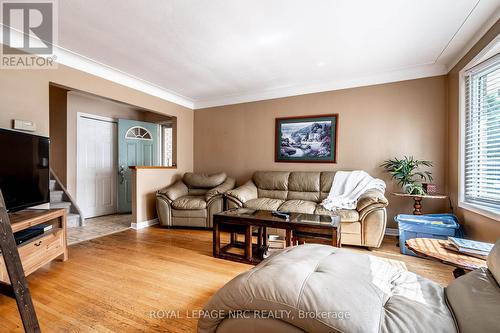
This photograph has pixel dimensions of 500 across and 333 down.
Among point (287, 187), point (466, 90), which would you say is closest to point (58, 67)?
point (287, 187)

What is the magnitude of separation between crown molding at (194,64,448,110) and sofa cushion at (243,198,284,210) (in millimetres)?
1908

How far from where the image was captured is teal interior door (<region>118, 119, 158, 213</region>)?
15.3 feet

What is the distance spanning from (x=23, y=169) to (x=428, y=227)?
4.22 meters

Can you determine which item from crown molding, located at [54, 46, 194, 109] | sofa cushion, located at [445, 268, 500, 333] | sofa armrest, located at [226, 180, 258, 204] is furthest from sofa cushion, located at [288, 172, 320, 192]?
crown molding, located at [54, 46, 194, 109]

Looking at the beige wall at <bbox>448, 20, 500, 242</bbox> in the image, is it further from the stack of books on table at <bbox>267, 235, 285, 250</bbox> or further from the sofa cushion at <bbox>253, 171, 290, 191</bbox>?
the sofa cushion at <bbox>253, 171, 290, 191</bbox>

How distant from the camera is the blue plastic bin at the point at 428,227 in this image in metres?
2.49

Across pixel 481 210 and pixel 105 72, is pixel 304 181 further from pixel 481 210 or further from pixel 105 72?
pixel 105 72

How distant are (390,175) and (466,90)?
4.34 ft

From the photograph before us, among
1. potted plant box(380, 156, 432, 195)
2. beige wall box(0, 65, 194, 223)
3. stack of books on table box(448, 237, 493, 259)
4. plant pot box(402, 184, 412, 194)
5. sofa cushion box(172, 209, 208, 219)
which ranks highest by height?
beige wall box(0, 65, 194, 223)

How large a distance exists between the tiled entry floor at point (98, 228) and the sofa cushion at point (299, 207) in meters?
2.58

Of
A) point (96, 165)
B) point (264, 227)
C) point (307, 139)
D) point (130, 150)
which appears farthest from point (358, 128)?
point (96, 165)

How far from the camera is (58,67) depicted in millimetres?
2678

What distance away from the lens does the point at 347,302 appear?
0.89 metres

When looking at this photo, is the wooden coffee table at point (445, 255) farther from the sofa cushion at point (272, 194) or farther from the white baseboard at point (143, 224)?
the white baseboard at point (143, 224)
